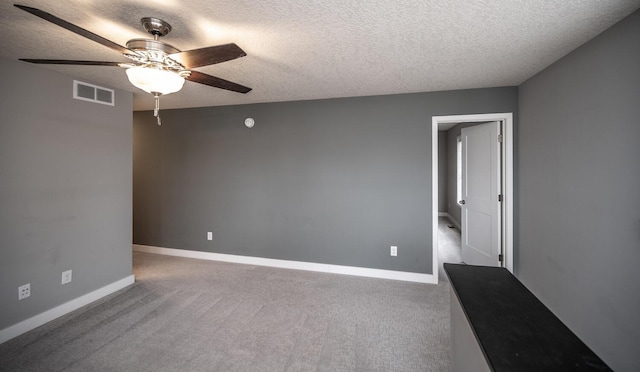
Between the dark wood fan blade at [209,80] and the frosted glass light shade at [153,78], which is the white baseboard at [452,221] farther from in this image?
the frosted glass light shade at [153,78]

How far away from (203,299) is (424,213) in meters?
2.73

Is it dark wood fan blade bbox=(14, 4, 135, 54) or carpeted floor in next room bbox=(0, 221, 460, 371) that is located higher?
dark wood fan blade bbox=(14, 4, 135, 54)

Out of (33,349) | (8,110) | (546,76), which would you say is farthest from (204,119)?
(546,76)

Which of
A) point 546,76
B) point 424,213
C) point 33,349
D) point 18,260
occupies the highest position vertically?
point 546,76

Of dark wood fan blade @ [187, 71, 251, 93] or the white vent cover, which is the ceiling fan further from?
the white vent cover

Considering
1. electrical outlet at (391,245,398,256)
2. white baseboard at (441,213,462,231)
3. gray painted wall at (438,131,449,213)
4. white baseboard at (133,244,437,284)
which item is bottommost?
white baseboard at (133,244,437,284)

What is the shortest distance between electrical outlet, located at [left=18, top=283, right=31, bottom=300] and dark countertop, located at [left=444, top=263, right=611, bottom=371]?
3.43 metres

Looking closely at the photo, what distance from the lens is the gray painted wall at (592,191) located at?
1.59 metres

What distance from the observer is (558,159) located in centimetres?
227

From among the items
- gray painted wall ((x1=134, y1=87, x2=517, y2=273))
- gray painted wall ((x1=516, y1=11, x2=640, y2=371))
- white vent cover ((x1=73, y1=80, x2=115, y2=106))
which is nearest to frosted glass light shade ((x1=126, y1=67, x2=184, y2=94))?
white vent cover ((x1=73, y1=80, x2=115, y2=106))

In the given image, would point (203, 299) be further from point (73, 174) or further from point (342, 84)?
point (342, 84)

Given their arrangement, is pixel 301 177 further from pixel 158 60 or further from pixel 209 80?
pixel 158 60

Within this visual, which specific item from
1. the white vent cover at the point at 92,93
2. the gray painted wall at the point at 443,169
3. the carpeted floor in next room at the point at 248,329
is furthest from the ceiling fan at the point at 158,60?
the gray painted wall at the point at 443,169

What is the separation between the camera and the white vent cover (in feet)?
8.78
